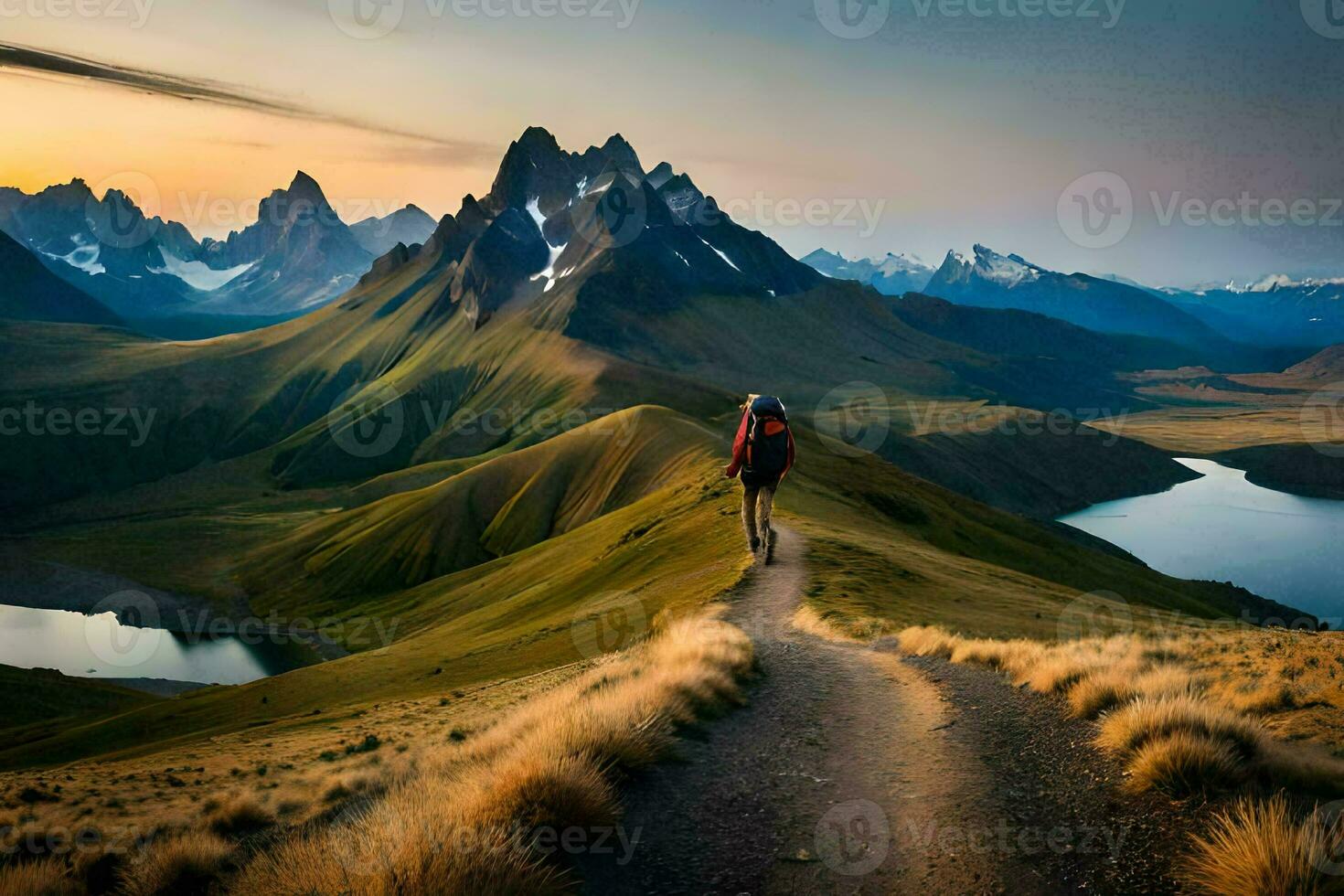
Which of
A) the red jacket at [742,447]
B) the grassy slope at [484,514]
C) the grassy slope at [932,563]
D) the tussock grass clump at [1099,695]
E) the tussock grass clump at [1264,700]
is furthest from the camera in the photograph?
the grassy slope at [484,514]

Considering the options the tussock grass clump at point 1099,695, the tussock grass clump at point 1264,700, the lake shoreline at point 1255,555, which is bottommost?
the lake shoreline at point 1255,555

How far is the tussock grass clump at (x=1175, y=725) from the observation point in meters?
8.63

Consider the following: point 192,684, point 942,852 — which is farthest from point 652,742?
point 192,684

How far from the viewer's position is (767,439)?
2319 centimetres

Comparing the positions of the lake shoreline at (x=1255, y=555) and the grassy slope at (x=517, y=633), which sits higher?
the grassy slope at (x=517, y=633)

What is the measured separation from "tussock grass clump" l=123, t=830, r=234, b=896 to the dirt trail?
4.29 metres

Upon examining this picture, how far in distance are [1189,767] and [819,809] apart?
3.90 meters

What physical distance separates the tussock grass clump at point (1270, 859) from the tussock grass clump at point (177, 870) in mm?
9616

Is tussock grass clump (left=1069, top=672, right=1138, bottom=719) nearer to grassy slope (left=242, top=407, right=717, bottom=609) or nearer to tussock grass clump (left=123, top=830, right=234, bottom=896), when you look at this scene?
tussock grass clump (left=123, top=830, right=234, bottom=896)

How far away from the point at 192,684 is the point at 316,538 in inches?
2095

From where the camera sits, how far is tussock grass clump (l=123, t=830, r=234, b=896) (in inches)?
323

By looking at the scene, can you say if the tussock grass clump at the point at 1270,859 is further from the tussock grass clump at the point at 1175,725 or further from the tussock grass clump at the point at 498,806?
the tussock grass clump at the point at 498,806

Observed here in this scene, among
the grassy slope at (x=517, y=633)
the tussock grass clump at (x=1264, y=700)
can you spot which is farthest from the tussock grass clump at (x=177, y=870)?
the grassy slope at (x=517, y=633)

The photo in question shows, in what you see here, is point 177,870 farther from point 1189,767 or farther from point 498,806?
point 1189,767
